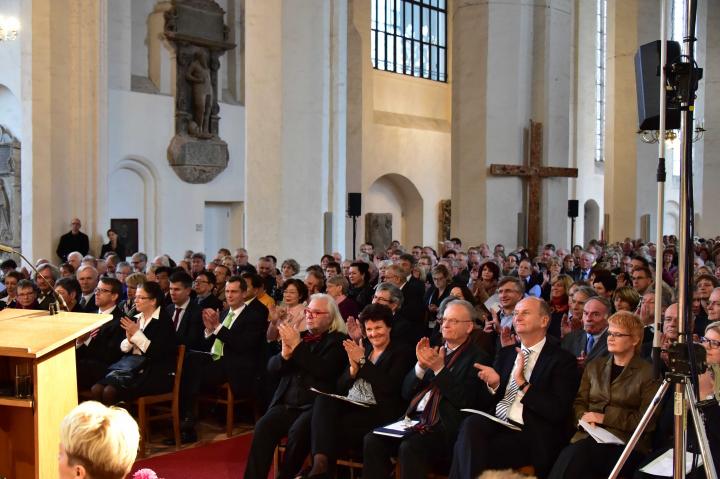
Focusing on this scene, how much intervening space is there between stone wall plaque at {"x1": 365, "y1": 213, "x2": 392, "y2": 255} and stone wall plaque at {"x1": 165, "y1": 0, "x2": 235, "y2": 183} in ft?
18.9

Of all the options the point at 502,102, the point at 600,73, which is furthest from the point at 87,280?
the point at 600,73

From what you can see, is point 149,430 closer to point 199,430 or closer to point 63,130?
point 199,430

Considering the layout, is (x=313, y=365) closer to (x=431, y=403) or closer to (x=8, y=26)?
(x=431, y=403)

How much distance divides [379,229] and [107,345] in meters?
17.6

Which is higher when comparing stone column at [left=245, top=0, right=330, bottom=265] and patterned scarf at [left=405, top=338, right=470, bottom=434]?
stone column at [left=245, top=0, right=330, bottom=265]

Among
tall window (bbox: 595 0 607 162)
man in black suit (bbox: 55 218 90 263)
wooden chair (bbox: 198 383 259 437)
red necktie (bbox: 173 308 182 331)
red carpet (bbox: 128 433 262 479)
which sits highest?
tall window (bbox: 595 0 607 162)

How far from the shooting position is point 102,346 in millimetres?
7273

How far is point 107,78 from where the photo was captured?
16625 mm

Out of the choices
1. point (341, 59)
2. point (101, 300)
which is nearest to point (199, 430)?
point (101, 300)

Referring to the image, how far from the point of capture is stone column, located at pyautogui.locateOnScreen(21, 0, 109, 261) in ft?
49.6

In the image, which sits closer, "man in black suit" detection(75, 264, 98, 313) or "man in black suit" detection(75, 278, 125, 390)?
"man in black suit" detection(75, 278, 125, 390)

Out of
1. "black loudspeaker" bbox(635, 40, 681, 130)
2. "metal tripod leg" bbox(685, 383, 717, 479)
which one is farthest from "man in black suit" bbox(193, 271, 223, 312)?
"metal tripod leg" bbox(685, 383, 717, 479)

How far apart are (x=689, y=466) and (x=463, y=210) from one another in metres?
11.1

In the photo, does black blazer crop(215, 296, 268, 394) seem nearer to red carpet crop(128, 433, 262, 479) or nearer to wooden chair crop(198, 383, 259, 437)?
wooden chair crop(198, 383, 259, 437)
